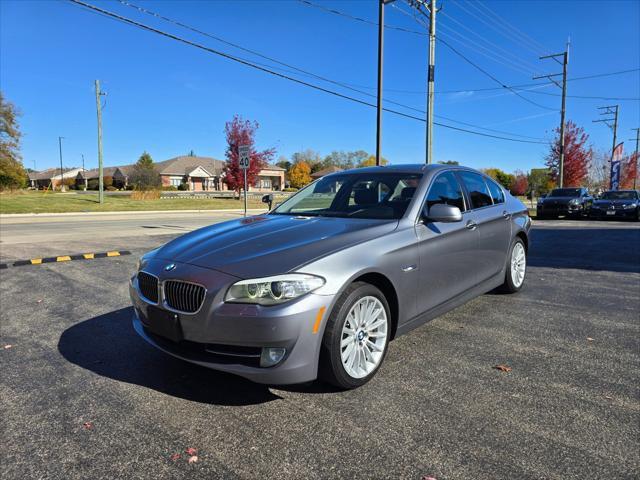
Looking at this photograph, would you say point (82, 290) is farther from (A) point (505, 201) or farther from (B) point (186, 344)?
(A) point (505, 201)

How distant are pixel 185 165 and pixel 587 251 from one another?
74.7 meters

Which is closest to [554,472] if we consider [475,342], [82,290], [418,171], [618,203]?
[475,342]

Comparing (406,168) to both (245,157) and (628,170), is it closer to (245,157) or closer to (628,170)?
(245,157)

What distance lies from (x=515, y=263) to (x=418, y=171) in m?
2.26

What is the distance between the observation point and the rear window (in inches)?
187

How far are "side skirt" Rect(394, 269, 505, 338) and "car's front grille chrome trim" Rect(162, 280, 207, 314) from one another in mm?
1532

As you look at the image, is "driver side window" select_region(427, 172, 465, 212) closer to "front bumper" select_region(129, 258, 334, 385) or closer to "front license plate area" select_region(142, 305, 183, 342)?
"front bumper" select_region(129, 258, 334, 385)

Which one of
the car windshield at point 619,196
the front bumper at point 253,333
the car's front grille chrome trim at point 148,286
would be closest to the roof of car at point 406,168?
the front bumper at point 253,333

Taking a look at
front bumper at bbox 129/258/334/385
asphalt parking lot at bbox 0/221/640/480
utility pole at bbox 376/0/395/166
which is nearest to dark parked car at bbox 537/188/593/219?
utility pole at bbox 376/0/395/166

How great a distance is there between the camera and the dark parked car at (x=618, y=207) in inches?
795

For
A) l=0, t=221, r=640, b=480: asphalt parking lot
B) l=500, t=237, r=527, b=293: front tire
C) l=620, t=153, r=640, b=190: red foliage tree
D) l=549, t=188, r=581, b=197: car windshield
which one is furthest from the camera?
l=620, t=153, r=640, b=190: red foliage tree

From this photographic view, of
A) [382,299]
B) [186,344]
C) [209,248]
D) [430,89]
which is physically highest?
[430,89]

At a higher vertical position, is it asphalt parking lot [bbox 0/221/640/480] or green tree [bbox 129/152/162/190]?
green tree [bbox 129/152/162/190]

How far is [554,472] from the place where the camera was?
221cm
